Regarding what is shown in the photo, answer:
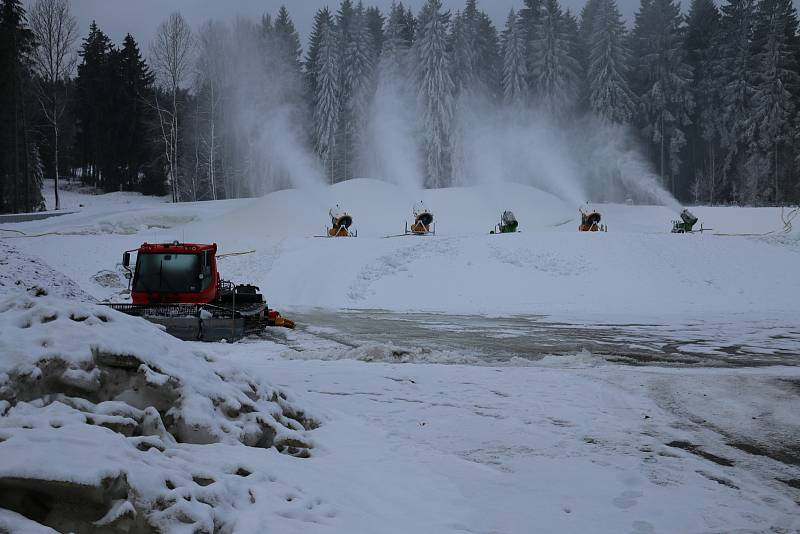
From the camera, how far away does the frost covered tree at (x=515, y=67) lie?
184 feet

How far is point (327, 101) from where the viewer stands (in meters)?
59.7

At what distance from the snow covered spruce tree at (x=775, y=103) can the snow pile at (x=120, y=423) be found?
2197 inches

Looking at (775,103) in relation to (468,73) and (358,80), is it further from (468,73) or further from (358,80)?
(358,80)

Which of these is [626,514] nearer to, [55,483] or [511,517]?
[511,517]

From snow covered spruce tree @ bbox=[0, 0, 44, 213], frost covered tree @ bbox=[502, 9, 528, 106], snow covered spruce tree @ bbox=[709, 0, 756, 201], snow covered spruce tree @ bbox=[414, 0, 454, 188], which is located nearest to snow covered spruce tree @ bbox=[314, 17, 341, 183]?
snow covered spruce tree @ bbox=[414, 0, 454, 188]

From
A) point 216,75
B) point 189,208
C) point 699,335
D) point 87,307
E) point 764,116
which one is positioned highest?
point 216,75

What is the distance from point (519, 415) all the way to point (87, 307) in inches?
190

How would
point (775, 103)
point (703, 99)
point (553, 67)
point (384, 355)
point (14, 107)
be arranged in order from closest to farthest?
point (384, 355) → point (14, 107) → point (775, 103) → point (553, 67) → point (703, 99)

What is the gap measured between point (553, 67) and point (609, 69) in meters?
4.74

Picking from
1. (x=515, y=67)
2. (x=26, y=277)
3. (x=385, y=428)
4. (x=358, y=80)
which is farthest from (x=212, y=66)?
(x=385, y=428)

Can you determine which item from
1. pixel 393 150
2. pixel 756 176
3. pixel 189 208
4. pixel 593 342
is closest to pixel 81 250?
pixel 189 208

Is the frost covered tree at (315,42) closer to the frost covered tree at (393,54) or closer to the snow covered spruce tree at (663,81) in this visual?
the frost covered tree at (393,54)

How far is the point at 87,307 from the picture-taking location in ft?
17.7

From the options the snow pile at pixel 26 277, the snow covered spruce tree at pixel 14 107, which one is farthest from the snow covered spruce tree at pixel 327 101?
the snow pile at pixel 26 277
